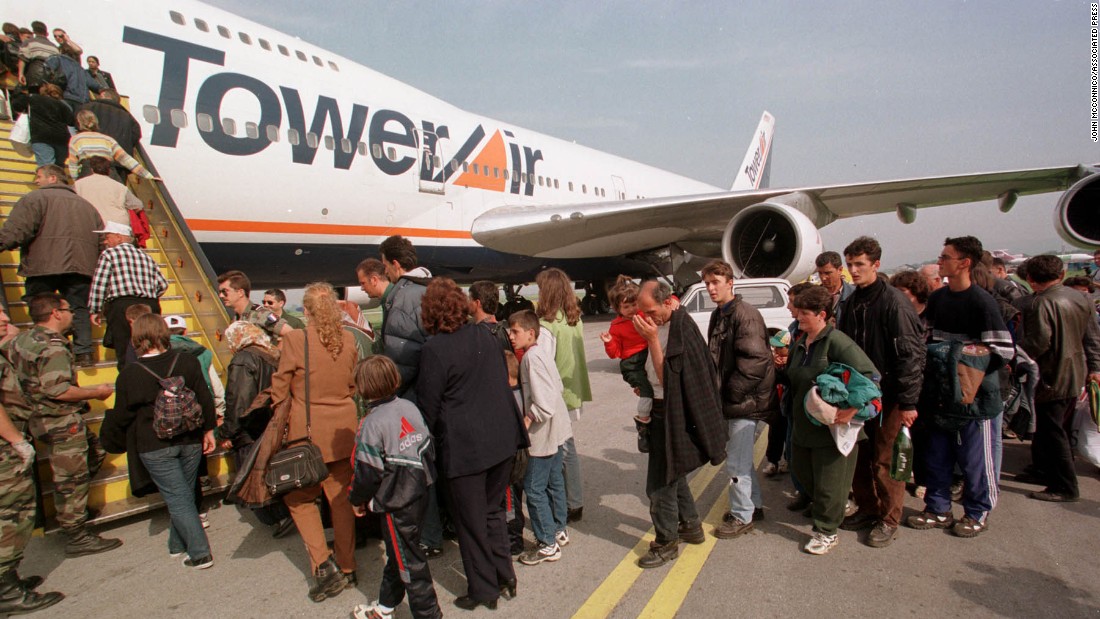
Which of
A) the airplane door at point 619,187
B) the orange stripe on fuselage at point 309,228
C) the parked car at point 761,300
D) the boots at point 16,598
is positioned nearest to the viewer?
the boots at point 16,598

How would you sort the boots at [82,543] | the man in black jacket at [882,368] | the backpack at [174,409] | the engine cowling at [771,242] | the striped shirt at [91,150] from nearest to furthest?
the backpack at [174,409] → the man in black jacket at [882,368] → the boots at [82,543] → the striped shirt at [91,150] → the engine cowling at [771,242]

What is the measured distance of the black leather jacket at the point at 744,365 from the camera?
3.30m

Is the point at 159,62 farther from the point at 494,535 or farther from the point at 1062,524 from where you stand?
the point at 1062,524

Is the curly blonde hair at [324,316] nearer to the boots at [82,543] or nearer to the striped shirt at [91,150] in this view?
the boots at [82,543]

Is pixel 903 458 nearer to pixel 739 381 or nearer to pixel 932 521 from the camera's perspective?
pixel 932 521

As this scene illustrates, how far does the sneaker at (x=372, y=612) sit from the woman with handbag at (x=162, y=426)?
1267mm

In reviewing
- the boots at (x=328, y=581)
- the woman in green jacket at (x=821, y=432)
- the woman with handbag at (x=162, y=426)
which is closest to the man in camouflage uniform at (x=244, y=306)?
the woman with handbag at (x=162, y=426)

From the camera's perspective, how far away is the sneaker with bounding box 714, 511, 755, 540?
3398mm

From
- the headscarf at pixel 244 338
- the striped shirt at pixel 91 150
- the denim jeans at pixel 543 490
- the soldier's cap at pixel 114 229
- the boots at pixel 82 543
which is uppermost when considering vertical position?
the striped shirt at pixel 91 150

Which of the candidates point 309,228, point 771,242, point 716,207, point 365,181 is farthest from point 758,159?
point 309,228

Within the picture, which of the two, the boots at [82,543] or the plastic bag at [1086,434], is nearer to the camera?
the boots at [82,543]

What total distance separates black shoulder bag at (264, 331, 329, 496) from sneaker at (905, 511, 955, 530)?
362 cm

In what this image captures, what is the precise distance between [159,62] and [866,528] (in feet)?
26.7

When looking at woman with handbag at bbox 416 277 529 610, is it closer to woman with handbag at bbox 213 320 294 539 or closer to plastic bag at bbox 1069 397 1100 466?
woman with handbag at bbox 213 320 294 539
